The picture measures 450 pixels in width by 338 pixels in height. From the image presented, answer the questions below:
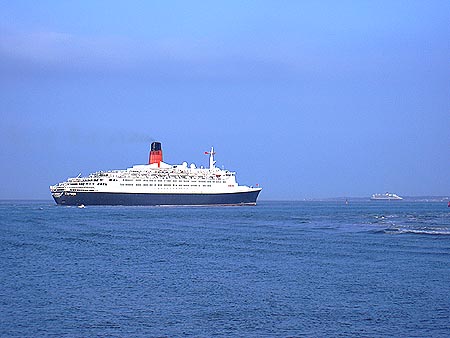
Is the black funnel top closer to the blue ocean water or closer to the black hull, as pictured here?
the black hull

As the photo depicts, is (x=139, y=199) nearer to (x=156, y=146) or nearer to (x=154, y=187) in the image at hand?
(x=154, y=187)

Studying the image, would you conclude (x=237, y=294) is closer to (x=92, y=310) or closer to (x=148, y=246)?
(x=92, y=310)

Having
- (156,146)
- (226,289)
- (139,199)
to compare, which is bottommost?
(226,289)

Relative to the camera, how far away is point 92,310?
51.8 feet

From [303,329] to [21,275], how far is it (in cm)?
1144

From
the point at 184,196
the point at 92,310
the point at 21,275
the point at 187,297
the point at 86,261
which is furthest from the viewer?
the point at 184,196

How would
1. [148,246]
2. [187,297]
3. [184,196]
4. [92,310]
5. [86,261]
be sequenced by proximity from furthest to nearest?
[184,196]
[148,246]
[86,261]
[187,297]
[92,310]

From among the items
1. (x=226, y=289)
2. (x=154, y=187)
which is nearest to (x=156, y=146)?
(x=154, y=187)

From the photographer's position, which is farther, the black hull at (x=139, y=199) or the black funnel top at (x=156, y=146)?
the black funnel top at (x=156, y=146)

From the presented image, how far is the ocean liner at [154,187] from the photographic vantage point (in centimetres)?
9462

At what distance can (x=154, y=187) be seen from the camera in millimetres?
96812

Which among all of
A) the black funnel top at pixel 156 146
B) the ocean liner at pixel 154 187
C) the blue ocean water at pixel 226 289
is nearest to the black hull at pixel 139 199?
the ocean liner at pixel 154 187

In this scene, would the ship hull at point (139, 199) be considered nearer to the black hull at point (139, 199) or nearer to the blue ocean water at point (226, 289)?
the black hull at point (139, 199)

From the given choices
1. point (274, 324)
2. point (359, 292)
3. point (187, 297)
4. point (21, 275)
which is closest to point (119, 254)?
point (21, 275)
